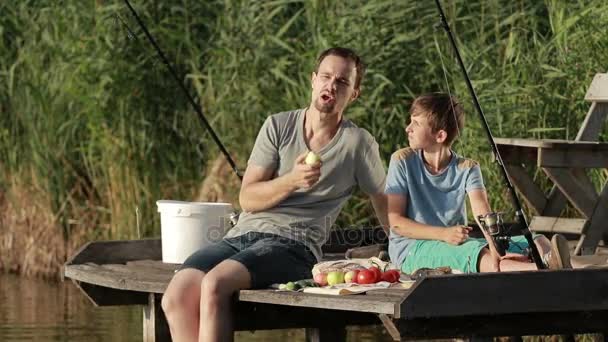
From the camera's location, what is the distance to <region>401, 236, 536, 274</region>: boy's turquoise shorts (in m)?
5.64

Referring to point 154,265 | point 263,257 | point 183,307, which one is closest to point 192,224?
point 154,265

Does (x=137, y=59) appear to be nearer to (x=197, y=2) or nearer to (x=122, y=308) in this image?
(x=197, y=2)

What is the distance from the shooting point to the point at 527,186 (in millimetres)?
7488

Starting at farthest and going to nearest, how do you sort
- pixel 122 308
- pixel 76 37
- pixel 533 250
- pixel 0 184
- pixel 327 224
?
1. pixel 0 184
2. pixel 76 37
3. pixel 122 308
4. pixel 327 224
5. pixel 533 250

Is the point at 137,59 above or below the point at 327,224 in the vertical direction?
above

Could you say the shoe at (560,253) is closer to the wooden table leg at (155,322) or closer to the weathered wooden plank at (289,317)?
the weathered wooden plank at (289,317)

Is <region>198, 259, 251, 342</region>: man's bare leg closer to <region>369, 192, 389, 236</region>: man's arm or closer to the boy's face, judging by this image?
<region>369, 192, 389, 236</region>: man's arm

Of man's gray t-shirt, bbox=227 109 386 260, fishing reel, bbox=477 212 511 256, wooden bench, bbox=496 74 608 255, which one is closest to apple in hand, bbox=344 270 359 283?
man's gray t-shirt, bbox=227 109 386 260

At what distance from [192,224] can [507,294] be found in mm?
1765

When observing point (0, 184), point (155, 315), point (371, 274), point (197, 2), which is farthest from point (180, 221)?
point (0, 184)

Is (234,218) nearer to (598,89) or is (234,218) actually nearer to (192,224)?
(192,224)

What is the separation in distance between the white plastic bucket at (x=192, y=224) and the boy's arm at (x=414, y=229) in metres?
0.80

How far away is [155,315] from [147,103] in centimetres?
373

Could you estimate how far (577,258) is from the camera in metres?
6.14
